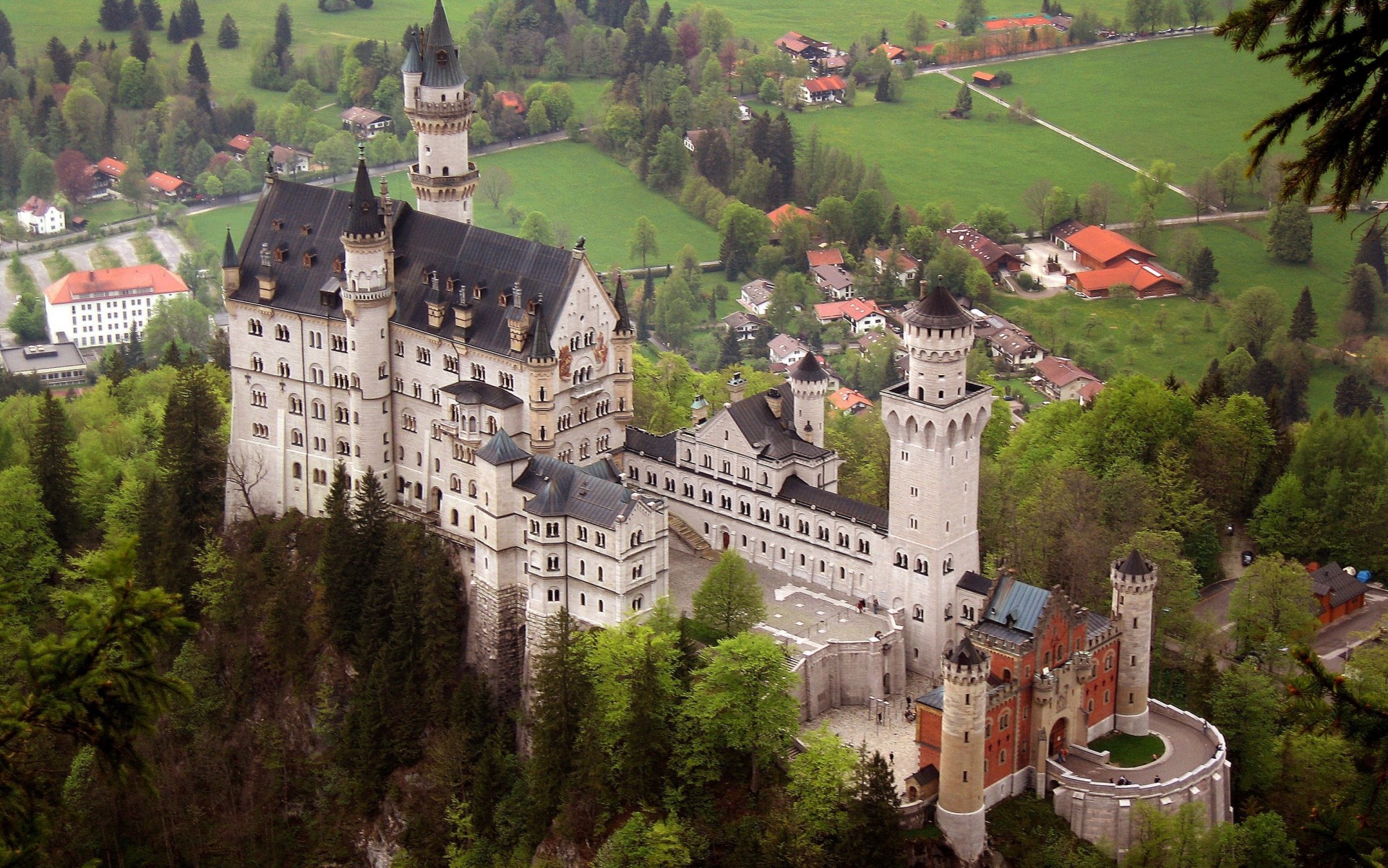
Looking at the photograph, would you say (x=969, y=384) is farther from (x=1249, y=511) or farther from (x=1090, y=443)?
(x=1249, y=511)

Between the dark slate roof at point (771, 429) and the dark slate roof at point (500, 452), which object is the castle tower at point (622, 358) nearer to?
the dark slate roof at point (771, 429)

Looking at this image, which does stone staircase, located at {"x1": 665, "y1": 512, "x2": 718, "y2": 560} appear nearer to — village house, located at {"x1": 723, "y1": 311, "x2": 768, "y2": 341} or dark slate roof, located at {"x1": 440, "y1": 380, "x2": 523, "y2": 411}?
dark slate roof, located at {"x1": 440, "y1": 380, "x2": 523, "y2": 411}

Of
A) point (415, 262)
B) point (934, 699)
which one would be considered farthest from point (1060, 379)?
point (934, 699)

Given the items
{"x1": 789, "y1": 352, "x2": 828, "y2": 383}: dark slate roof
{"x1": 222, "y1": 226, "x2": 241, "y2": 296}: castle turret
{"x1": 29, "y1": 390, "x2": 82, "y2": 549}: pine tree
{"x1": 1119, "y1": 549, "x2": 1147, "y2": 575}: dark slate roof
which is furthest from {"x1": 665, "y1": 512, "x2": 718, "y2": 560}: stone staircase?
{"x1": 29, "y1": 390, "x2": 82, "y2": 549}: pine tree

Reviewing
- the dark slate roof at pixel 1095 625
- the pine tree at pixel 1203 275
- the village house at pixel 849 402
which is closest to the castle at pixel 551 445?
the dark slate roof at pixel 1095 625

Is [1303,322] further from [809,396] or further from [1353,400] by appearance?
[809,396]
